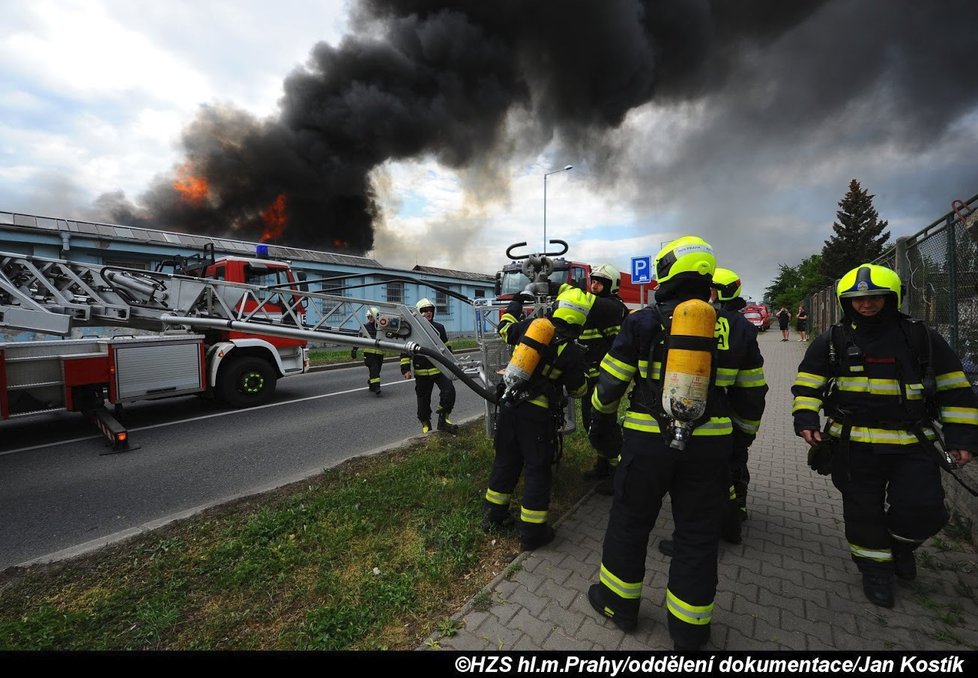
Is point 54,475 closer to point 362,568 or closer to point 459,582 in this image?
point 362,568

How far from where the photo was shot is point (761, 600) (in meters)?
2.38

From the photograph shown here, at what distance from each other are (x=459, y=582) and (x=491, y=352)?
210 centimetres

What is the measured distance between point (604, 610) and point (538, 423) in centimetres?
111

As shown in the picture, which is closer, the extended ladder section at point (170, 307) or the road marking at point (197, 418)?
the extended ladder section at point (170, 307)

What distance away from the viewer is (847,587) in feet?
8.14

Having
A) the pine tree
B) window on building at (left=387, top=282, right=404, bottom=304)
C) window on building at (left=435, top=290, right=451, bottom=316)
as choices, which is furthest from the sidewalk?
the pine tree

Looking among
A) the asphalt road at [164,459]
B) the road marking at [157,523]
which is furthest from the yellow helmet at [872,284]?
the asphalt road at [164,459]

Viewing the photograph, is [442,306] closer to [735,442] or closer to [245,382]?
[245,382]

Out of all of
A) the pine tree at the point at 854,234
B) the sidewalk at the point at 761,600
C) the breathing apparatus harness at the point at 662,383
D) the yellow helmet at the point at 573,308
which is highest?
the pine tree at the point at 854,234

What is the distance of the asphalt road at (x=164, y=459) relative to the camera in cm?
366

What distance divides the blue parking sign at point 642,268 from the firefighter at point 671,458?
8225 mm

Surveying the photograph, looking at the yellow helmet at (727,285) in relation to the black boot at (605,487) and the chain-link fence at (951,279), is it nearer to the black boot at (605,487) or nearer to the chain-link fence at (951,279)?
the chain-link fence at (951,279)
